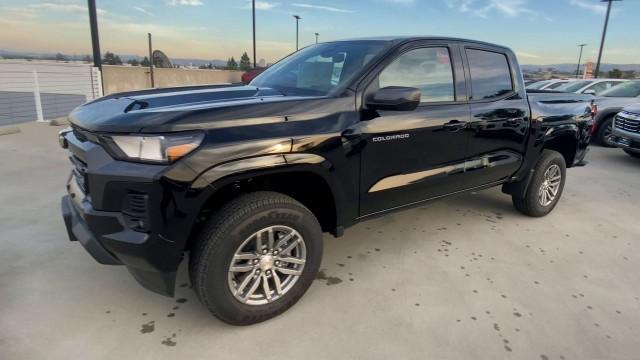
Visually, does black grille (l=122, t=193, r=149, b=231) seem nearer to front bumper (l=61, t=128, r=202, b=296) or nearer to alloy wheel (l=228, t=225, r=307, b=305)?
front bumper (l=61, t=128, r=202, b=296)

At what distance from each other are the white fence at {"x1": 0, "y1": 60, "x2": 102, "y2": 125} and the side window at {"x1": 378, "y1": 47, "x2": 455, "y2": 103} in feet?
28.4

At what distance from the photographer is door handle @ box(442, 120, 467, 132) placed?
332 centimetres

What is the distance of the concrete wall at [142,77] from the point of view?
17891 mm

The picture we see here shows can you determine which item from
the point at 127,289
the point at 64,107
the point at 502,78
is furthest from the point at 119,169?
the point at 64,107

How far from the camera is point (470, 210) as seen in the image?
4.77 meters

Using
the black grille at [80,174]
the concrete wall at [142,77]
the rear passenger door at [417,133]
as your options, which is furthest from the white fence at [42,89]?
the rear passenger door at [417,133]

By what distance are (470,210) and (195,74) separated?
22.2 metres

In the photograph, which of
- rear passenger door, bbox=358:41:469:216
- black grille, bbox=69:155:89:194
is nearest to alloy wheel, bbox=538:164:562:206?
rear passenger door, bbox=358:41:469:216

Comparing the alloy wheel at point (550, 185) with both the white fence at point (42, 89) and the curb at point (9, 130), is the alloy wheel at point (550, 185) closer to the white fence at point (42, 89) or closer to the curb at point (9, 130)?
the curb at point (9, 130)

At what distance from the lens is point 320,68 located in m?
3.32

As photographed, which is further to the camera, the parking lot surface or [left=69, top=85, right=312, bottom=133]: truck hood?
the parking lot surface

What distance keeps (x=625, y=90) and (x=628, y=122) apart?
327cm

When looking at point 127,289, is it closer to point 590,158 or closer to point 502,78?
point 502,78

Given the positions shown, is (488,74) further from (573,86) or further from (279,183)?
(573,86)
